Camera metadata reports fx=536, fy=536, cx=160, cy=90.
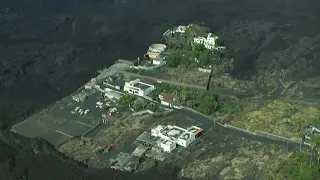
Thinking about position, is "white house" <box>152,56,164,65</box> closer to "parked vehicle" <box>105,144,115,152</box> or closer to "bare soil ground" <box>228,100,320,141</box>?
"bare soil ground" <box>228,100,320,141</box>

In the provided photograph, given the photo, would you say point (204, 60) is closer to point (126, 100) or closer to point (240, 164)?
point (126, 100)

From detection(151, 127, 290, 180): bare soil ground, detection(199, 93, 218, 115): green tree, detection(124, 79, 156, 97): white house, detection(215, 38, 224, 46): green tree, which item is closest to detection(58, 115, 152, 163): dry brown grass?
detection(124, 79, 156, 97): white house

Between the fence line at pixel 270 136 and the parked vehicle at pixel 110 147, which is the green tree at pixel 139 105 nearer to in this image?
the parked vehicle at pixel 110 147

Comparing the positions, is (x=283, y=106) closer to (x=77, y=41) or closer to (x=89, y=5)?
(x=77, y=41)

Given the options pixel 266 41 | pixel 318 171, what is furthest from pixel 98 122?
pixel 266 41

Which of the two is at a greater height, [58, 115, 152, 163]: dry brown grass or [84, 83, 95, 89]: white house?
[84, 83, 95, 89]: white house

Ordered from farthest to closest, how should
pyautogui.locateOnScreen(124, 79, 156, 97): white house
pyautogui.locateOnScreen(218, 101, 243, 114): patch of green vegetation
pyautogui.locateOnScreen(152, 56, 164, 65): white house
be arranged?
1. pyautogui.locateOnScreen(152, 56, 164, 65): white house
2. pyautogui.locateOnScreen(124, 79, 156, 97): white house
3. pyautogui.locateOnScreen(218, 101, 243, 114): patch of green vegetation

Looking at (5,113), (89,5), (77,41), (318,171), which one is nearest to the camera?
(318,171)
